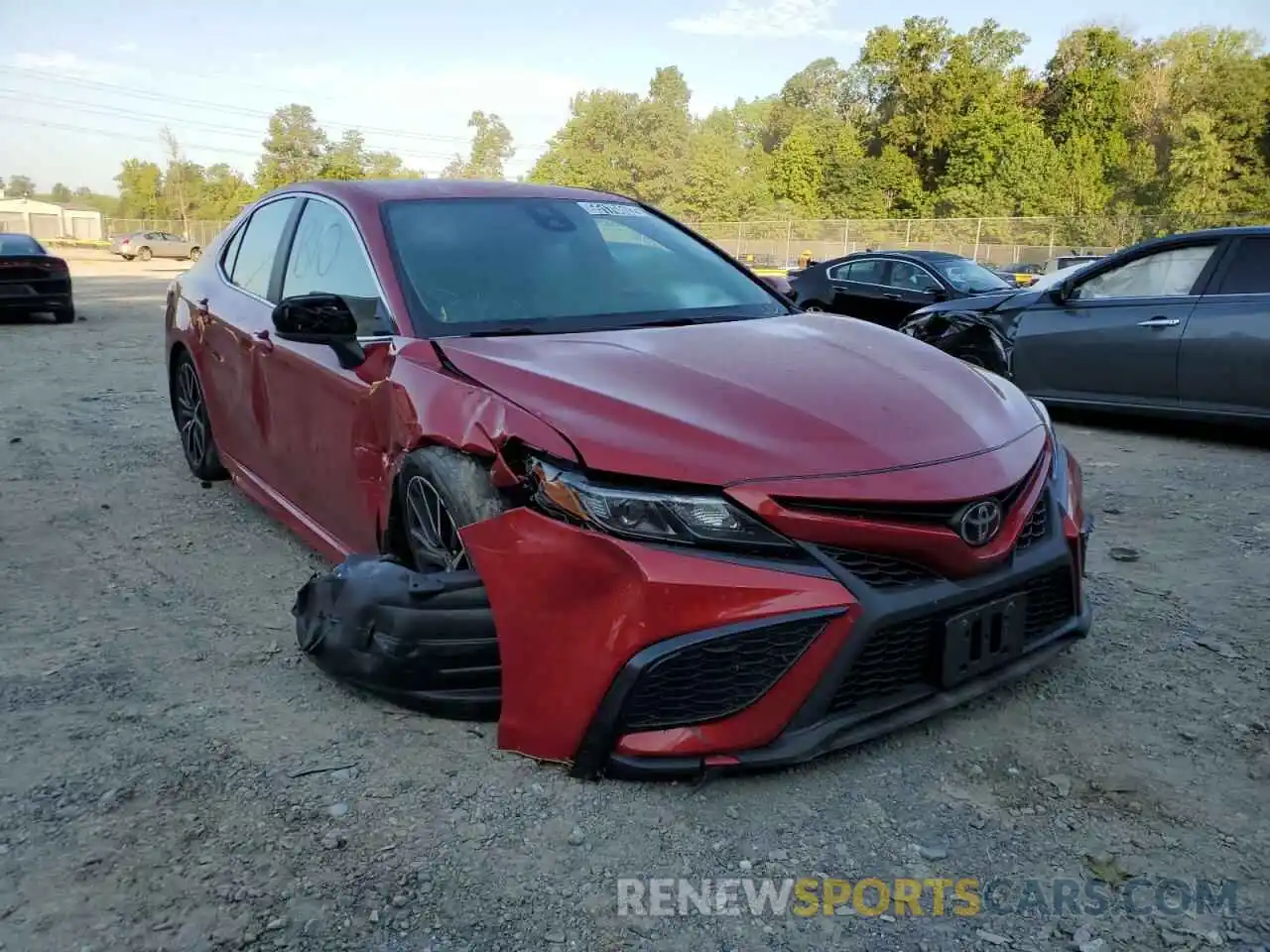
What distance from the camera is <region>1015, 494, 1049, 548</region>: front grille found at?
2480mm

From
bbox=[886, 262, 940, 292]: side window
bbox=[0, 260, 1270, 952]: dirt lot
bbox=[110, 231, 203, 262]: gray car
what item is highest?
bbox=[110, 231, 203, 262]: gray car

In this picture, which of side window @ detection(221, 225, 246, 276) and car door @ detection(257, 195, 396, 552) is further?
side window @ detection(221, 225, 246, 276)

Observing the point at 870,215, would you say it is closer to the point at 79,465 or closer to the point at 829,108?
the point at 829,108

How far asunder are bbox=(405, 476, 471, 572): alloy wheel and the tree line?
38.8m

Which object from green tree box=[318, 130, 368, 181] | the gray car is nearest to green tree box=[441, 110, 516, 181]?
green tree box=[318, 130, 368, 181]

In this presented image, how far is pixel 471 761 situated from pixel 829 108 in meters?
94.3

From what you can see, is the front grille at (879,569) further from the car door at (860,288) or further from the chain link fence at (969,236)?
the chain link fence at (969,236)

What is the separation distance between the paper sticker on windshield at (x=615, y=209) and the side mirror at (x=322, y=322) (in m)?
1.10

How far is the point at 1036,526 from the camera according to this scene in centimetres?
254

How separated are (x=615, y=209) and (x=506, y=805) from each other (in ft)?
7.82

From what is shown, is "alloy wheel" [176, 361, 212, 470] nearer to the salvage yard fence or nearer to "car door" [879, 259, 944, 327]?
"car door" [879, 259, 944, 327]

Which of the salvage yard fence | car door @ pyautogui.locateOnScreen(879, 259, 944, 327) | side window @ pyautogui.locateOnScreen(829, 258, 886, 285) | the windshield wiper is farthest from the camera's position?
the salvage yard fence

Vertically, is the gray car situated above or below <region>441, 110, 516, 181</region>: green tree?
below

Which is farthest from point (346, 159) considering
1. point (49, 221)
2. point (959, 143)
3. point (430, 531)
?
point (430, 531)
